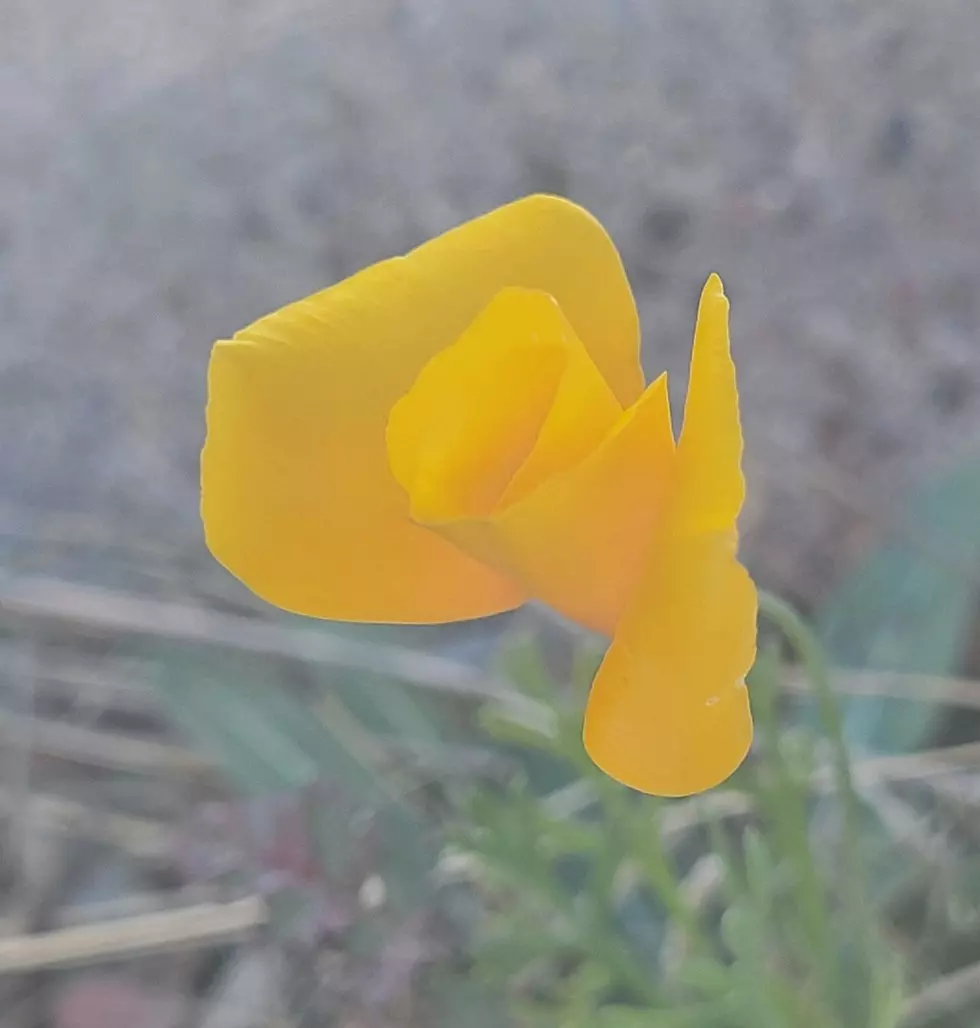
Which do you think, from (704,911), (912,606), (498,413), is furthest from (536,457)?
(912,606)

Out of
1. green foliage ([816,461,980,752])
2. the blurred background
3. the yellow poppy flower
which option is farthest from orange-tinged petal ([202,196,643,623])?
green foliage ([816,461,980,752])

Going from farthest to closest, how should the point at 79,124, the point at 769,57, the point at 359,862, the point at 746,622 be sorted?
1. the point at 79,124
2. the point at 769,57
3. the point at 359,862
4. the point at 746,622

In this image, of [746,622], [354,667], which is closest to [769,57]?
[354,667]

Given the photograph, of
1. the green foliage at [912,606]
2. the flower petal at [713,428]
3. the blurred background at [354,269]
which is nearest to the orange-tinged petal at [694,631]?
the flower petal at [713,428]

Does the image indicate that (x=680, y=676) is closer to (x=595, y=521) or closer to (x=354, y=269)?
(x=595, y=521)

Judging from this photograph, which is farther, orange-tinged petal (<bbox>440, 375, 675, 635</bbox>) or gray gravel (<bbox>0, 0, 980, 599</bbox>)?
gray gravel (<bbox>0, 0, 980, 599</bbox>)

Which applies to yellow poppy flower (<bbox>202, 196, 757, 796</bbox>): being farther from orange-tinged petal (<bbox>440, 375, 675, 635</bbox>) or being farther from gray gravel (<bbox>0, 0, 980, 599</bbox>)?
gray gravel (<bbox>0, 0, 980, 599</bbox>)

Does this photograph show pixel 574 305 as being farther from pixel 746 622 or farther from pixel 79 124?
pixel 79 124

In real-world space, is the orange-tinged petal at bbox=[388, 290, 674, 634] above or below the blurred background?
above
